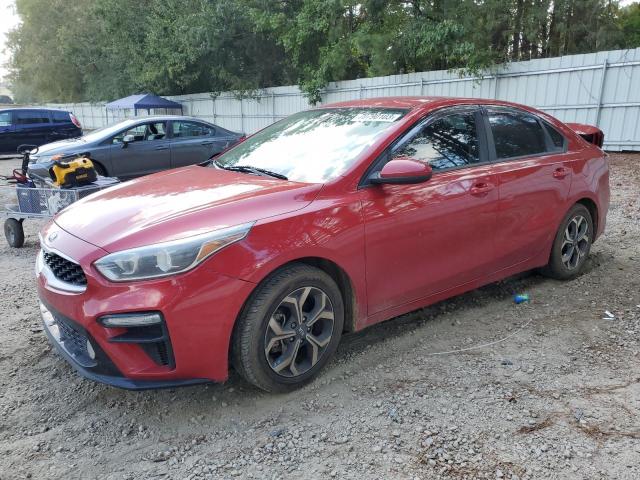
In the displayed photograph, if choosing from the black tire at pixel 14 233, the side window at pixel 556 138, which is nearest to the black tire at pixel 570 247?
the side window at pixel 556 138

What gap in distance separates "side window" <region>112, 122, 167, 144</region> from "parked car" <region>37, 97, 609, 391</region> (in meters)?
6.69

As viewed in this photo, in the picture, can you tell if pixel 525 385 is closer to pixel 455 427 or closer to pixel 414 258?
pixel 455 427

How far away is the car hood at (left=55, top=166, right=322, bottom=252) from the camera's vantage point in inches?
104

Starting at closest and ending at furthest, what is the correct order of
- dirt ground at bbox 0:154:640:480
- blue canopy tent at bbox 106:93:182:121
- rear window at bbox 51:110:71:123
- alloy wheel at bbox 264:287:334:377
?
dirt ground at bbox 0:154:640:480 → alloy wheel at bbox 264:287:334:377 → rear window at bbox 51:110:71:123 → blue canopy tent at bbox 106:93:182:121

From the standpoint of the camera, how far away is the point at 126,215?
2.88m

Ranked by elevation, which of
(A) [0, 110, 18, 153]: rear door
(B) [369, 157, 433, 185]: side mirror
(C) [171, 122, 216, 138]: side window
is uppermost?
(B) [369, 157, 433, 185]: side mirror

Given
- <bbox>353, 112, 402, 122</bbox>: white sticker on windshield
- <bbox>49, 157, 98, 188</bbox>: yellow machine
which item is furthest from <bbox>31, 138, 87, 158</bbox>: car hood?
<bbox>353, 112, 402, 122</bbox>: white sticker on windshield

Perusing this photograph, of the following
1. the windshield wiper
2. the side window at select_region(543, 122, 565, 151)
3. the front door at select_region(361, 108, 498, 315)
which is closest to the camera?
the front door at select_region(361, 108, 498, 315)

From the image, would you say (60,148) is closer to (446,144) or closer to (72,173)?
(72,173)

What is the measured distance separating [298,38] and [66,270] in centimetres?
1868

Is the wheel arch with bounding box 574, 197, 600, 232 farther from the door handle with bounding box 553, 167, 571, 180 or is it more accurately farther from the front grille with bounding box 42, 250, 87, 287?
the front grille with bounding box 42, 250, 87, 287

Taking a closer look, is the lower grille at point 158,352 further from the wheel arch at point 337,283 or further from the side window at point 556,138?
the side window at point 556,138

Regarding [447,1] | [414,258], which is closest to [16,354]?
[414,258]

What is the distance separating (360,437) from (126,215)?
174cm
